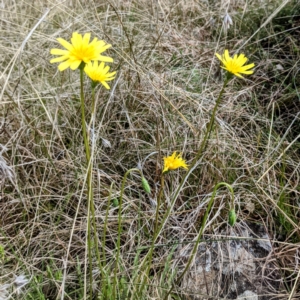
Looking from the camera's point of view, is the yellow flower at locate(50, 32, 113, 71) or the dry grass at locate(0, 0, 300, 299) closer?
the yellow flower at locate(50, 32, 113, 71)

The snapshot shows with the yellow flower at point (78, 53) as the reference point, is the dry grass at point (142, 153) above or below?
below

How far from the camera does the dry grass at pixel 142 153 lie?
3.45ft

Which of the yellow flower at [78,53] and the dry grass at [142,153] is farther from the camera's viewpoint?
the dry grass at [142,153]

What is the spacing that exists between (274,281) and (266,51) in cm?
98

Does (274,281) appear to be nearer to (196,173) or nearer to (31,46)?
(196,173)

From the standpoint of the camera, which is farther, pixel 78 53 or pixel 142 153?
pixel 142 153

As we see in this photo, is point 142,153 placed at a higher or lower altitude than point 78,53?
lower

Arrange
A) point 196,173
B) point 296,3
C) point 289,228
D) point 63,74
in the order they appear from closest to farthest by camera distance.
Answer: point 289,228 < point 196,173 < point 63,74 < point 296,3

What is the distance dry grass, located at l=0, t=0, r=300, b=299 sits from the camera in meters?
1.05

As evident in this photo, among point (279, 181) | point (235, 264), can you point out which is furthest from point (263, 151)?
point (235, 264)

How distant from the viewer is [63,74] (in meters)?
1.51

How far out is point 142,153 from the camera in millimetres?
1296

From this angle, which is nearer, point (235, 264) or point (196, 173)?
point (235, 264)

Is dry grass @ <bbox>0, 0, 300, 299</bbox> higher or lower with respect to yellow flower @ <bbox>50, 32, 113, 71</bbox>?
lower
